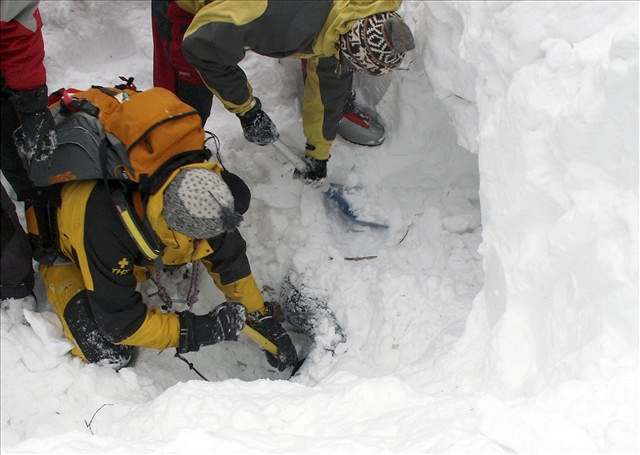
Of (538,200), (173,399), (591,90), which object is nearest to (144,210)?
(173,399)

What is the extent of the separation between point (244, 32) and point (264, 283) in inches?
61.6

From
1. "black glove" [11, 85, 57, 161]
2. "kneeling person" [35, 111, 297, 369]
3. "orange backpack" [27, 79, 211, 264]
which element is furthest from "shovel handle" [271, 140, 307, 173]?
"black glove" [11, 85, 57, 161]

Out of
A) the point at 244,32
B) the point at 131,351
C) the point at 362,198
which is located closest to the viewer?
the point at 244,32

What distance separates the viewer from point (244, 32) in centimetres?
254

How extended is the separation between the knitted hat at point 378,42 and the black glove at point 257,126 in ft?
2.29

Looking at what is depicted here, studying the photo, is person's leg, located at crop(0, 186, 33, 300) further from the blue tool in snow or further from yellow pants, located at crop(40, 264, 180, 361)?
the blue tool in snow

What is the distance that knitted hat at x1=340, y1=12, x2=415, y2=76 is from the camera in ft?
7.87

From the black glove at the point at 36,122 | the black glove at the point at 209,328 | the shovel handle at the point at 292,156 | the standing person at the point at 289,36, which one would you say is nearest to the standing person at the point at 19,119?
the black glove at the point at 36,122

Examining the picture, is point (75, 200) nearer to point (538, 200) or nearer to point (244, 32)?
point (244, 32)

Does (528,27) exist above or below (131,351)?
above

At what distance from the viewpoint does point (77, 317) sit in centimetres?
287

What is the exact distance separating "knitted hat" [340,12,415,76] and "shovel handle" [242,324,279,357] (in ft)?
4.62

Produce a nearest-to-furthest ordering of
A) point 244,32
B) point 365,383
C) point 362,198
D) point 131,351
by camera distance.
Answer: point 365,383 → point 244,32 → point 131,351 → point 362,198

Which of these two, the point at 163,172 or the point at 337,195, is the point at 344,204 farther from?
the point at 163,172
